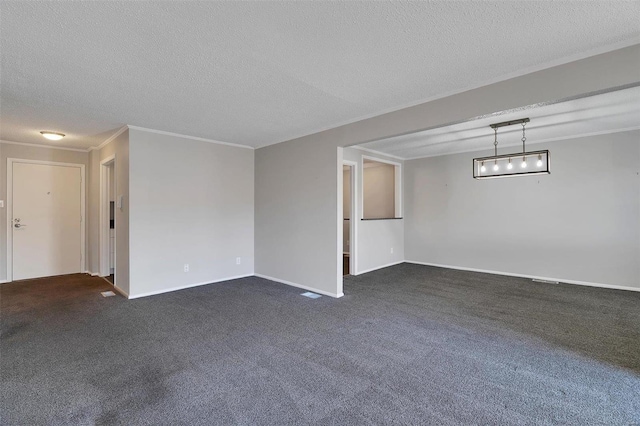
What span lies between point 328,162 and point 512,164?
10.6ft

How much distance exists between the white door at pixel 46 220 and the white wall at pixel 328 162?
3633mm

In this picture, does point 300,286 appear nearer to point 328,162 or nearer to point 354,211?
point 354,211

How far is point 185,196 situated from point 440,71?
399 cm

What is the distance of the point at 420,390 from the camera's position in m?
2.10

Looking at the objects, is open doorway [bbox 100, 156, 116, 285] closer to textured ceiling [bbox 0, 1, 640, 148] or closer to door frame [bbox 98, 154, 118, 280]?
door frame [bbox 98, 154, 118, 280]

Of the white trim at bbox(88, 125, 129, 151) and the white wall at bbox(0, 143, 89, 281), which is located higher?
the white trim at bbox(88, 125, 129, 151)

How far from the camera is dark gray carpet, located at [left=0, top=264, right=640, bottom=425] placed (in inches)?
74.3

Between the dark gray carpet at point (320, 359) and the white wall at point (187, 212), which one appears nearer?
the dark gray carpet at point (320, 359)

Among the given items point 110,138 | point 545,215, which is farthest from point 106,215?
point 545,215

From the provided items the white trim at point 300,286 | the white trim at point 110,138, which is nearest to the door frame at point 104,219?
the white trim at point 110,138

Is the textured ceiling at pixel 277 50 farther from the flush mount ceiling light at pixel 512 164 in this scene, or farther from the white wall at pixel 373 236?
the white wall at pixel 373 236

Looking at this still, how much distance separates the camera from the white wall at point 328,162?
2.33 metres

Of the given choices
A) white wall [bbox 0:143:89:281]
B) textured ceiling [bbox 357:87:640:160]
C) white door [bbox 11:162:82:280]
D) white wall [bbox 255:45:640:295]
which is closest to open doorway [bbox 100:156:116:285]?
white door [bbox 11:162:82:280]

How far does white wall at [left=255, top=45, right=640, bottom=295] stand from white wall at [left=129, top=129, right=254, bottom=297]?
14.8 inches
